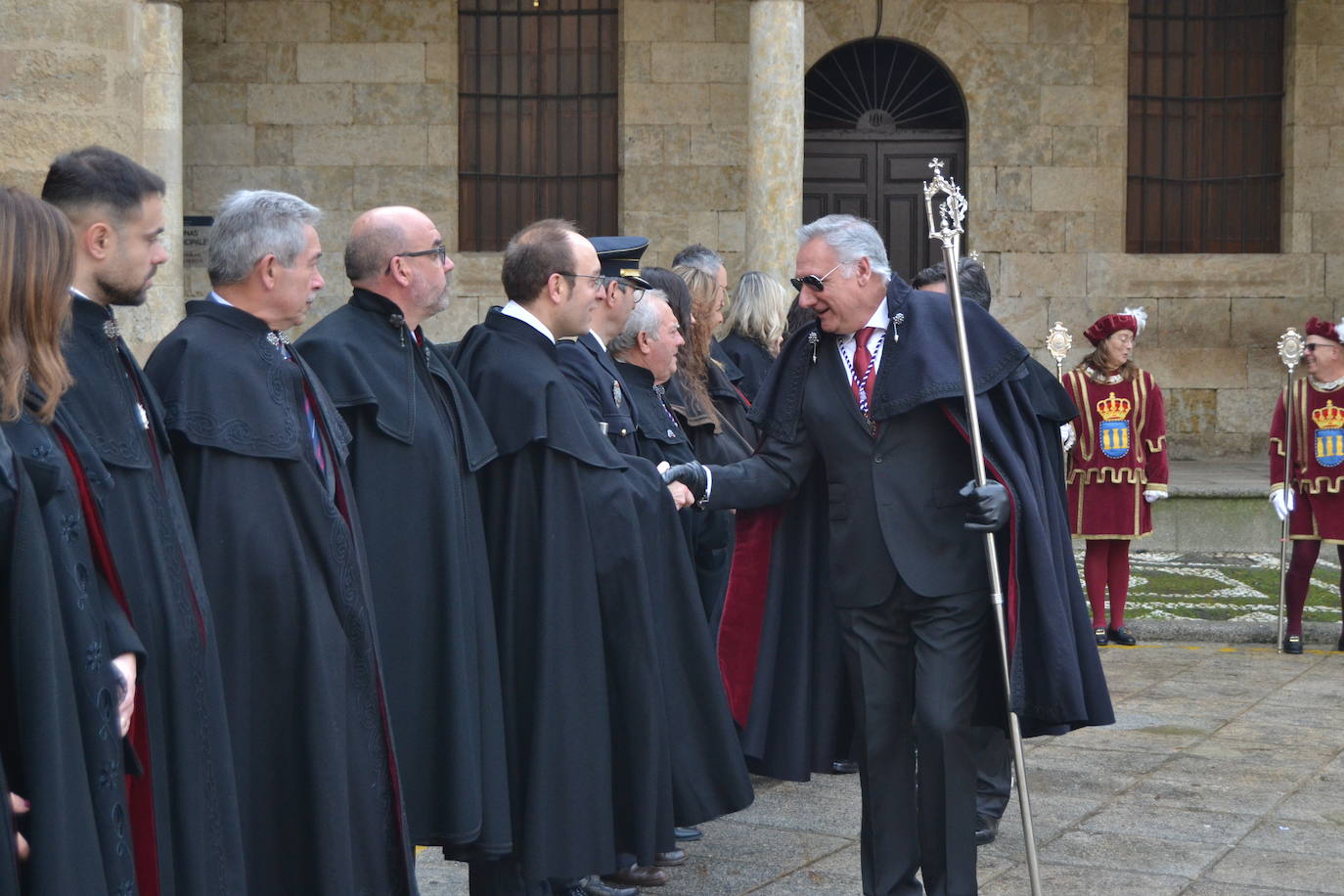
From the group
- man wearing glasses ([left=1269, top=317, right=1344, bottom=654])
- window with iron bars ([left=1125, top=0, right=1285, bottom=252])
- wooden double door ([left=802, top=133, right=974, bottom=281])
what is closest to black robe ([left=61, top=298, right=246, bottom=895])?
man wearing glasses ([left=1269, top=317, right=1344, bottom=654])

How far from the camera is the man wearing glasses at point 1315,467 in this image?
9.25 metres

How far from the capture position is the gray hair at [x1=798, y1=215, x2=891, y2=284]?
→ 461cm

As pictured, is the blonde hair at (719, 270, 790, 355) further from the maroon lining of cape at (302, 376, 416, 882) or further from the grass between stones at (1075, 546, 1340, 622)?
the grass between stones at (1075, 546, 1340, 622)

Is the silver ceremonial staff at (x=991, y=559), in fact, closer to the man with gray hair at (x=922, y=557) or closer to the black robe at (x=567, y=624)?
the man with gray hair at (x=922, y=557)

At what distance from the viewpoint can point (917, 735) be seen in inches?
180

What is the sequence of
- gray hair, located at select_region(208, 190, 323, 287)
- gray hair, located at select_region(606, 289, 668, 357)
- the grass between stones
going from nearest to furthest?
gray hair, located at select_region(208, 190, 323, 287) → gray hair, located at select_region(606, 289, 668, 357) → the grass between stones

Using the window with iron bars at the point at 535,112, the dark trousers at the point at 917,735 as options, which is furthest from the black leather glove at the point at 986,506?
the window with iron bars at the point at 535,112

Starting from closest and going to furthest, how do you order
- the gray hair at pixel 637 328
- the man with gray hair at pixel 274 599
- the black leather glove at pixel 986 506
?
the man with gray hair at pixel 274 599
the black leather glove at pixel 986 506
the gray hair at pixel 637 328

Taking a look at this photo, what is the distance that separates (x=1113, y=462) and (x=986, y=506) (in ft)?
18.8

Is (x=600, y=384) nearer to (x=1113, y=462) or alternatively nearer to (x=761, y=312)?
(x=761, y=312)

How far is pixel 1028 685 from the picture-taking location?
4.55 meters

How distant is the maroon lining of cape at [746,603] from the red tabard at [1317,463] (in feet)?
17.5

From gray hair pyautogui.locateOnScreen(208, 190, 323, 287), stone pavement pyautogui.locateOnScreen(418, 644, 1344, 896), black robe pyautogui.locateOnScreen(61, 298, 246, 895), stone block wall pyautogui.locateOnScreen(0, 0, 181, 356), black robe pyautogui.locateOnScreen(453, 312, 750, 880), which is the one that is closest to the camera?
black robe pyautogui.locateOnScreen(61, 298, 246, 895)

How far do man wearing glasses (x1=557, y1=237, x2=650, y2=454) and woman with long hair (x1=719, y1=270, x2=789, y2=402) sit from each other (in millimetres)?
1944
